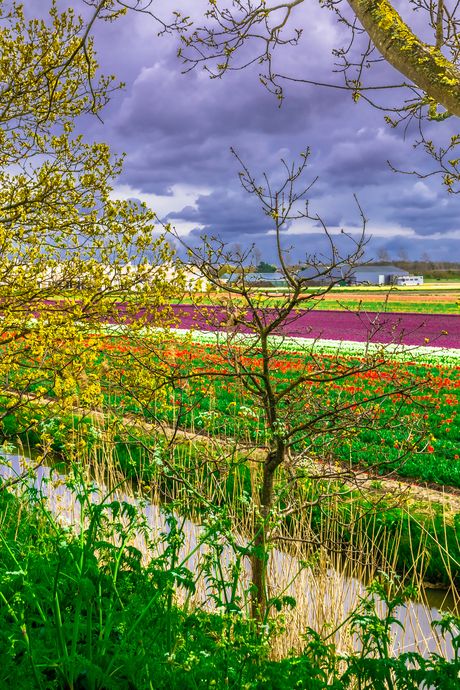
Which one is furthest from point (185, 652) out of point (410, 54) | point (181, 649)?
point (410, 54)

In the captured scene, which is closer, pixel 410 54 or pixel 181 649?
pixel 181 649

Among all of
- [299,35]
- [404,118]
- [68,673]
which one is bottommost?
[68,673]

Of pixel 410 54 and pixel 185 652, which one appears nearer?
pixel 185 652

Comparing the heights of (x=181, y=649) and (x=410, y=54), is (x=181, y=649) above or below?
below

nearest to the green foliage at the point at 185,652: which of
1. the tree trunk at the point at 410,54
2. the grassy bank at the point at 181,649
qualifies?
the grassy bank at the point at 181,649

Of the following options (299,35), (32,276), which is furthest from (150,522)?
(299,35)

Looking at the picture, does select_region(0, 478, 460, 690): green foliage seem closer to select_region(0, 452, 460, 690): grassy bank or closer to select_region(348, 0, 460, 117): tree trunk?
select_region(0, 452, 460, 690): grassy bank

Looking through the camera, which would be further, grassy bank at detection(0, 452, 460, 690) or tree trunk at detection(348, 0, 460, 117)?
tree trunk at detection(348, 0, 460, 117)

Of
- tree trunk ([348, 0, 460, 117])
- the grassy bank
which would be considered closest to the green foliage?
the grassy bank

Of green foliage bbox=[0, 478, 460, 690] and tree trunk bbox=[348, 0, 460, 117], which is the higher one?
tree trunk bbox=[348, 0, 460, 117]

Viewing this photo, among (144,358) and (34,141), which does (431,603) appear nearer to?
(144,358)

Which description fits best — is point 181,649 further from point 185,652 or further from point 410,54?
point 410,54

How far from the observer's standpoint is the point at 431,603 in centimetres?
434

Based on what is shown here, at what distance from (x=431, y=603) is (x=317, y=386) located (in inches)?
115
